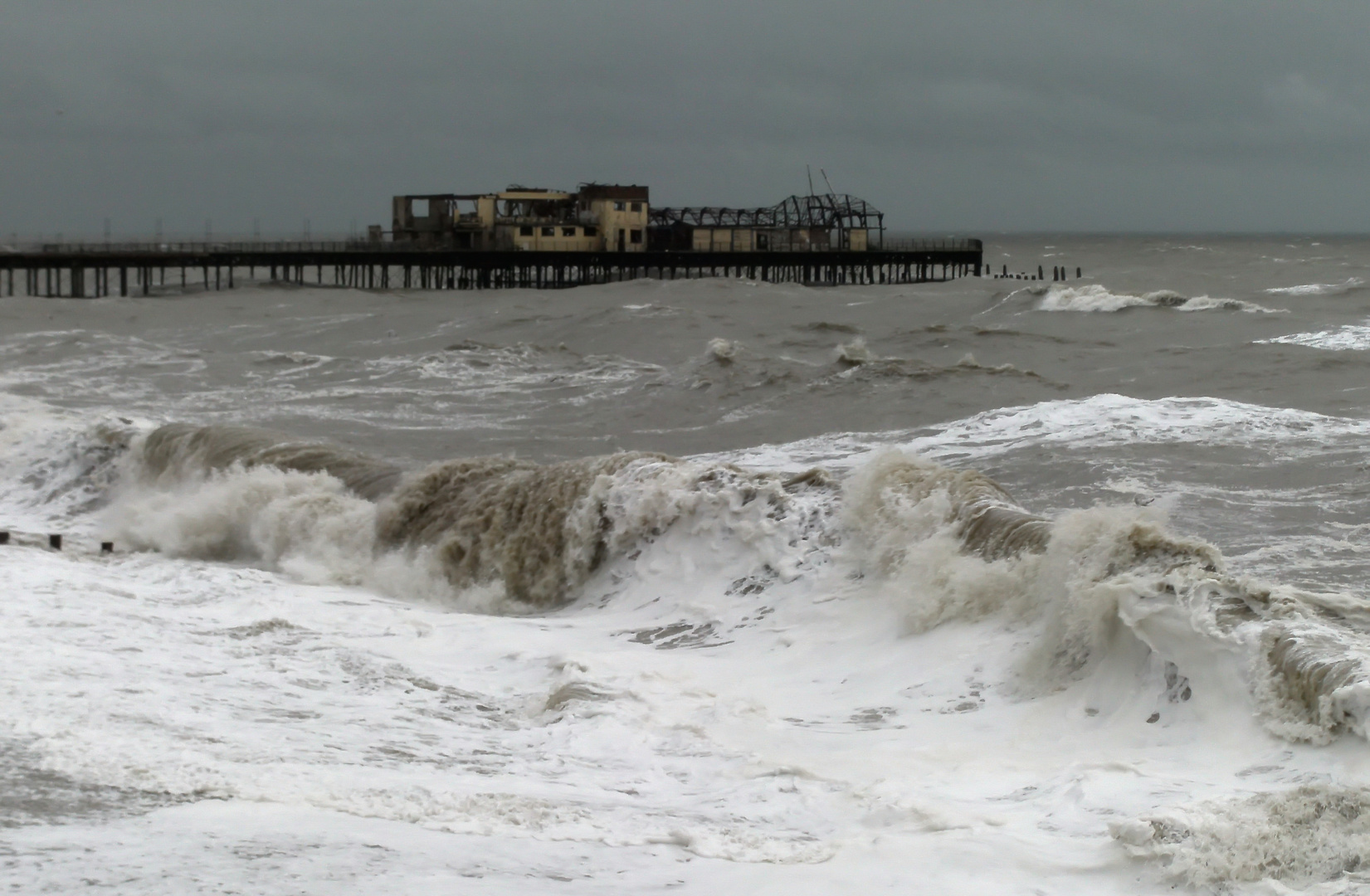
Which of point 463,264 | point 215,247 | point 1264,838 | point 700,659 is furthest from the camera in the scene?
point 463,264

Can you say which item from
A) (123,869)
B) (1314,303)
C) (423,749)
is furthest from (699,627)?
(1314,303)

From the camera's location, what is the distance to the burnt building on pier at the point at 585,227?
235 feet

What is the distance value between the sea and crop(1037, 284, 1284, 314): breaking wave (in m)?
26.7

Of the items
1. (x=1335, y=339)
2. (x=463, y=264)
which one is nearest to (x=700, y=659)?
(x=1335, y=339)

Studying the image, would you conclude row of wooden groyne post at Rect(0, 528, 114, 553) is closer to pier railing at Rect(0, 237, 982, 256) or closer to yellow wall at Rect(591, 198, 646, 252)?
pier railing at Rect(0, 237, 982, 256)

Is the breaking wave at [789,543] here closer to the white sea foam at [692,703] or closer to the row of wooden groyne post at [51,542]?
the white sea foam at [692,703]

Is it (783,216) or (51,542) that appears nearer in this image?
(51,542)

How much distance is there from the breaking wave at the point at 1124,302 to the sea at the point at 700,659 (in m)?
26.7

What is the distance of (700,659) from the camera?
10086mm

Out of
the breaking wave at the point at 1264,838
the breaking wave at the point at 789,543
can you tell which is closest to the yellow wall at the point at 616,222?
the breaking wave at the point at 789,543

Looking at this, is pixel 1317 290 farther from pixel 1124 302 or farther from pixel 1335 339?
pixel 1335 339

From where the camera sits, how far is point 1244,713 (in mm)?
6871

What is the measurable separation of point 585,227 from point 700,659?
63631mm

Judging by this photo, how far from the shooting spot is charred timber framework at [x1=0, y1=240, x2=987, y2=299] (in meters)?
60.8
